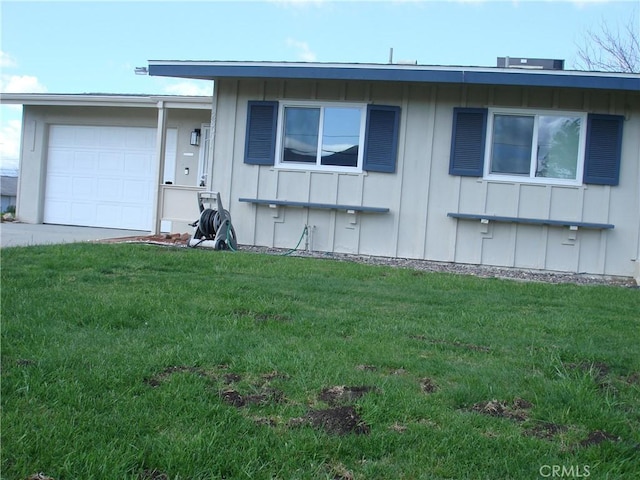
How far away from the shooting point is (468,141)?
1012cm

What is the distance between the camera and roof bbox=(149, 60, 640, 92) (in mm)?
9289

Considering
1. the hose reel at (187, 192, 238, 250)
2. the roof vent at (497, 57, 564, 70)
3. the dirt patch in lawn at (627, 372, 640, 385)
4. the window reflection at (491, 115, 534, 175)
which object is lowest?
the dirt patch in lawn at (627, 372, 640, 385)

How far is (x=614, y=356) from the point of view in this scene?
4.38 meters

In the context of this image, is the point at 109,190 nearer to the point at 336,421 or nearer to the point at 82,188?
the point at 82,188

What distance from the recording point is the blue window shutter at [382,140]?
10.3m

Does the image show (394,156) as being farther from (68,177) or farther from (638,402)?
(68,177)

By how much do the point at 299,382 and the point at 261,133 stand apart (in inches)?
297

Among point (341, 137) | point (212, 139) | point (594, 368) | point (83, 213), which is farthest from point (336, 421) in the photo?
point (83, 213)

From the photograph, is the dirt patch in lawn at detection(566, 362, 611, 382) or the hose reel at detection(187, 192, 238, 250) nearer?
the dirt patch in lawn at detection(566, 362, 611, 382)

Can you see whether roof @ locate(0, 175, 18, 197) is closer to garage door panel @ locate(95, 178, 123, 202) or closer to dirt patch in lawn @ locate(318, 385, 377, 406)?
garage door panel @ locate(95, 178, 123, 202)

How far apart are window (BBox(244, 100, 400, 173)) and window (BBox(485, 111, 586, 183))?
1520 mm

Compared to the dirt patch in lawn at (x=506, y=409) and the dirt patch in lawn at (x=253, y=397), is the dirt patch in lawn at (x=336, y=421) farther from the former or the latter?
the dirt patch in lawn at (x=506, y=409)

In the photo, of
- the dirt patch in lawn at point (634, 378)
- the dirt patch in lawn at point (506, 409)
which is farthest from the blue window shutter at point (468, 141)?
the dirt patch in lawn at point (506, 409)

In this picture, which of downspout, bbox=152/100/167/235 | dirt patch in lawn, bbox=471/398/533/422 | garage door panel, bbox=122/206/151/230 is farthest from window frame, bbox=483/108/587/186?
garage door panel, bbox=122/206/151/230
